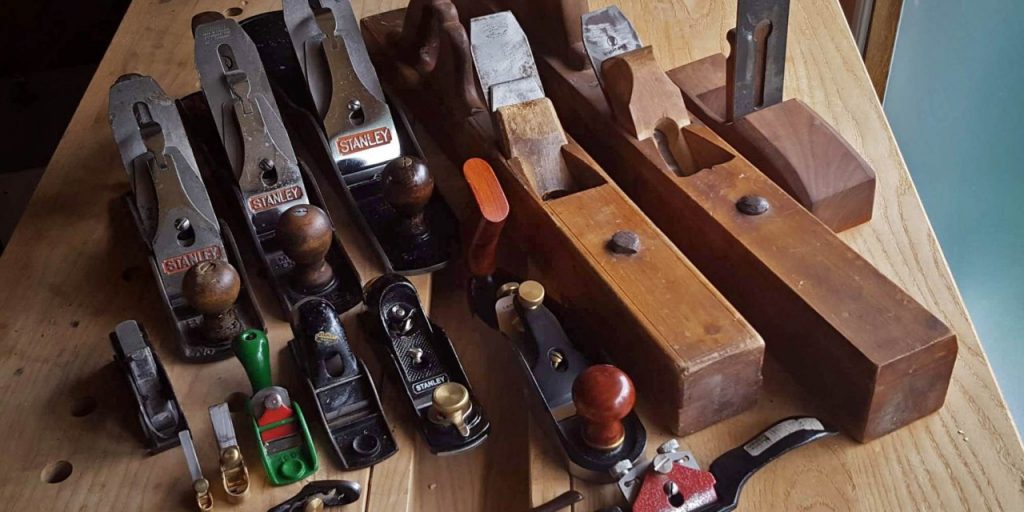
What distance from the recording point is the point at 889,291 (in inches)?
52.4

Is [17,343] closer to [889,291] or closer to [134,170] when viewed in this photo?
[134,170]

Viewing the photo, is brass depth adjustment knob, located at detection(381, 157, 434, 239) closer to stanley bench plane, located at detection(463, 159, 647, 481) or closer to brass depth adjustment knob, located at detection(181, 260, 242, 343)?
stanley bench plane, located at detection(463, 159, 647, 481)

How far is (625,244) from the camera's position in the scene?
1399 millimetres

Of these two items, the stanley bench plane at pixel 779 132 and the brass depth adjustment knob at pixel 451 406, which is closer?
the brass depth adjustment knob at pixel 451 406

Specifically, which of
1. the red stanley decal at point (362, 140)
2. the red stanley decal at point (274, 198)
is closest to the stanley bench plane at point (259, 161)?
the red stanley decal at point (274, 198)

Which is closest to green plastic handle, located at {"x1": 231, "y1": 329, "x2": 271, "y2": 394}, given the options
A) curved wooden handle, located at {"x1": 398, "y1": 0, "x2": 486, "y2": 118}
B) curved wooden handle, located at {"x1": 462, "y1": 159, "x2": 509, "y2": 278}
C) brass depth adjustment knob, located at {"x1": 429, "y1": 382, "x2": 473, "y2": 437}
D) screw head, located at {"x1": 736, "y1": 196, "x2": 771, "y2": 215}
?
brass depth adjustment knob, located at {"x1": 429, "y1": 382, "x2": 473, "y2": 437}

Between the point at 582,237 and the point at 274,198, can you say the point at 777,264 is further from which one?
the point at 274,198

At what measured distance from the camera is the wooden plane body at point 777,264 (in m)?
1.28

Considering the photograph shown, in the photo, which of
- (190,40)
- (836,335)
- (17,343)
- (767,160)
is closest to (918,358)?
(836,335)

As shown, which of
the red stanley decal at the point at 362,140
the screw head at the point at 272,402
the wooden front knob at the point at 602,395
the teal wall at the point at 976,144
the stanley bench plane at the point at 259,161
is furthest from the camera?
the teal wall at the point at 976,144

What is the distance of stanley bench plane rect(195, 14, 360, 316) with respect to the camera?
1557mm

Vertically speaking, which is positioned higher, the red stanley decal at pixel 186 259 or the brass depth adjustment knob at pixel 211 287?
the brass depth adjustment knob at pixel 211 287

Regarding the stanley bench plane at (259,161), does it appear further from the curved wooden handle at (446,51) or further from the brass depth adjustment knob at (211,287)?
the curved wooden handle at (446,51)

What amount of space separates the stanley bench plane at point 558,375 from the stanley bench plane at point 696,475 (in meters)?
0.04
